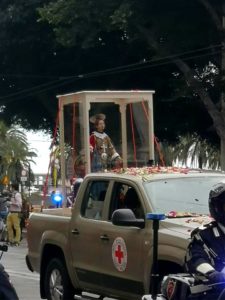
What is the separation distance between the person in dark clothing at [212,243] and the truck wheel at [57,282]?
5397mm

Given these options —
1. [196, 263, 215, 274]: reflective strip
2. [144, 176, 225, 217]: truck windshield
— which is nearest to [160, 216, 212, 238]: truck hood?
[144, 176, 225, 217]: truck windshield

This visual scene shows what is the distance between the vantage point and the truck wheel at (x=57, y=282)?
11.1 m

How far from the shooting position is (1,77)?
3984cm

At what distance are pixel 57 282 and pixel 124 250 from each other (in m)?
1.95

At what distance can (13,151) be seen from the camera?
3105 inches

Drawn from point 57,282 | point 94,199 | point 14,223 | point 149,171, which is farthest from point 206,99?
point 149,171

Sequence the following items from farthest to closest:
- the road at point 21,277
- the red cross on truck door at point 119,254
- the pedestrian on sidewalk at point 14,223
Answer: the pedestrian on sidewalk at point 14,223 < the road at point 21,277 < the red cross on truck door at point 119,254

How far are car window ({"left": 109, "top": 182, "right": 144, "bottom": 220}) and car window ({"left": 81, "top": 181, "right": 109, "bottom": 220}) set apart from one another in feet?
0.73

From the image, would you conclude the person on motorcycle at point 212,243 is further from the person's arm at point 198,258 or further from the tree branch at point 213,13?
the tree branch at point 213,13

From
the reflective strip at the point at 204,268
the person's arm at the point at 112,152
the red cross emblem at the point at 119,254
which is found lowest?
the red cross emblem at the point at 119,254

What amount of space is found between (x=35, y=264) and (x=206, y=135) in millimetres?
24891

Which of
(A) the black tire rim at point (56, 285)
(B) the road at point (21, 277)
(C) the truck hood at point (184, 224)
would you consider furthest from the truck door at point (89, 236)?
(B) the road at point (21, 277)

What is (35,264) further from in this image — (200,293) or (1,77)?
(1,77)

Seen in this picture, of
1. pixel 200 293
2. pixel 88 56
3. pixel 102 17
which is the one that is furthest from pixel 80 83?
pixel 200 293
